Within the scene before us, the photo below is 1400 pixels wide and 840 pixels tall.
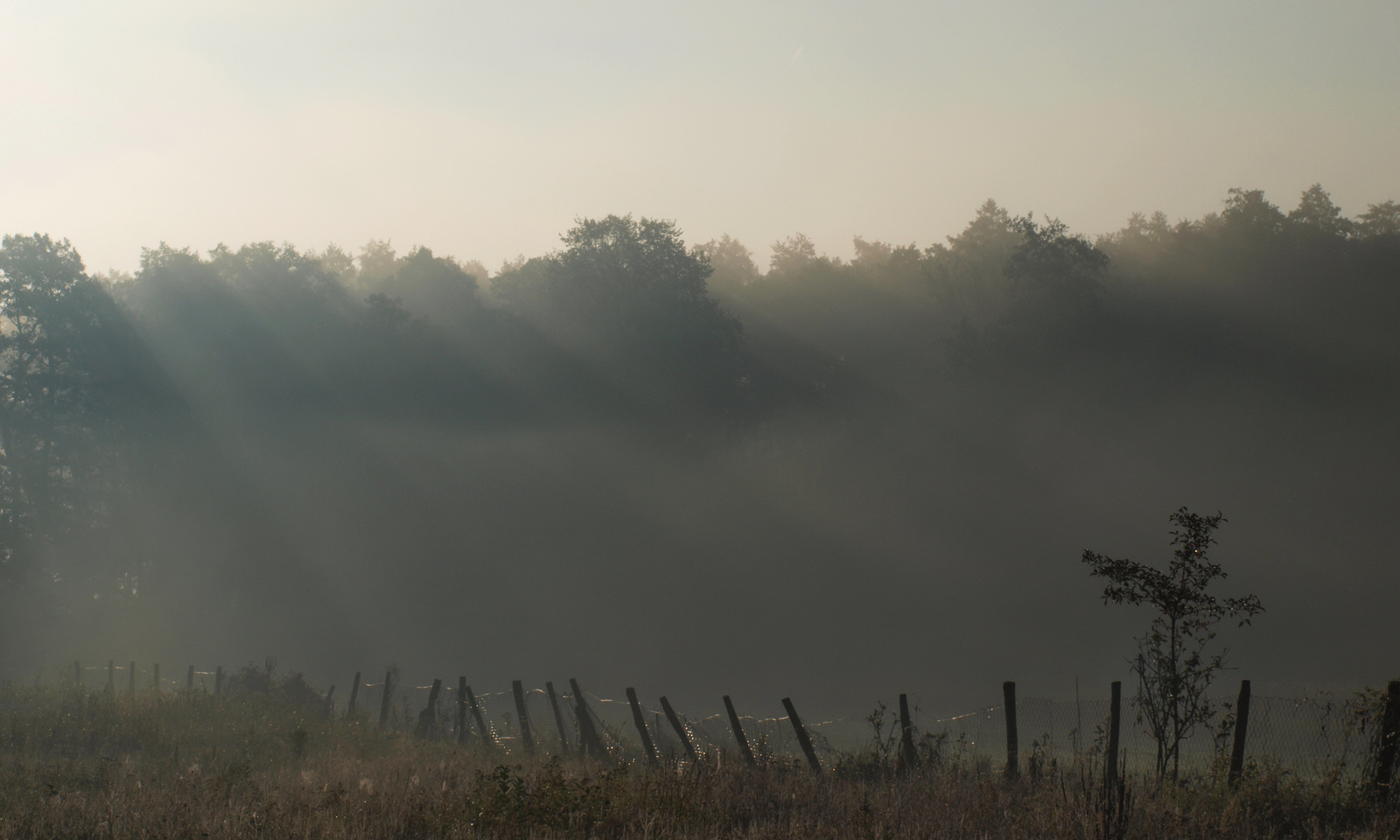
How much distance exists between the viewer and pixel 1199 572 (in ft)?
36.8

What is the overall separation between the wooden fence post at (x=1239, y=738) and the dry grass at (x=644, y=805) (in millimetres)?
418

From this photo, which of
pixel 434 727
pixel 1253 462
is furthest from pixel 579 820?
pixel 1253 462

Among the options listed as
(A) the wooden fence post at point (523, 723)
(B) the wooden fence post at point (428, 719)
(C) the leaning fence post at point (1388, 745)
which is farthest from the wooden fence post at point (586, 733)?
(C) the leaning fence post at point (1388, 745)

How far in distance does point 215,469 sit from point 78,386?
7.95 meters

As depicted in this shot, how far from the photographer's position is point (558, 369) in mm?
50250

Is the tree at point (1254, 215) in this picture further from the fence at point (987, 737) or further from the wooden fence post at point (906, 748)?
the wooden fence post at point (906, 748)

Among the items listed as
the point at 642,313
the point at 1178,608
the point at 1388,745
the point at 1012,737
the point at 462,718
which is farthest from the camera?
the point at 642,313

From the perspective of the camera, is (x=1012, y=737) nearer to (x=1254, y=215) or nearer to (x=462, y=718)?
(x=462, y=718)

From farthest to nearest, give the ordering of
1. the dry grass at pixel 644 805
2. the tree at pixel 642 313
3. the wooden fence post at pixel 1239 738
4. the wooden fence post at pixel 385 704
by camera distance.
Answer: the tree at pixel 642 313
the wooden fence post at pixel 385 704
the wooden fence post at pixel 1239 738
the dry grass at pixel 644 805

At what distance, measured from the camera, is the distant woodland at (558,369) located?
44906 mm

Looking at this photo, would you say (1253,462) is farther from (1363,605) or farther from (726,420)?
(726,420)

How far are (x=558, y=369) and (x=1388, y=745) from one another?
146 feet

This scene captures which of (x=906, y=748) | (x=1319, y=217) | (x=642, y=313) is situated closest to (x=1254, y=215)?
(x=1319, y=217)

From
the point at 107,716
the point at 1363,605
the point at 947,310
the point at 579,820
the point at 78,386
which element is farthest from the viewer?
the point at 947,310
